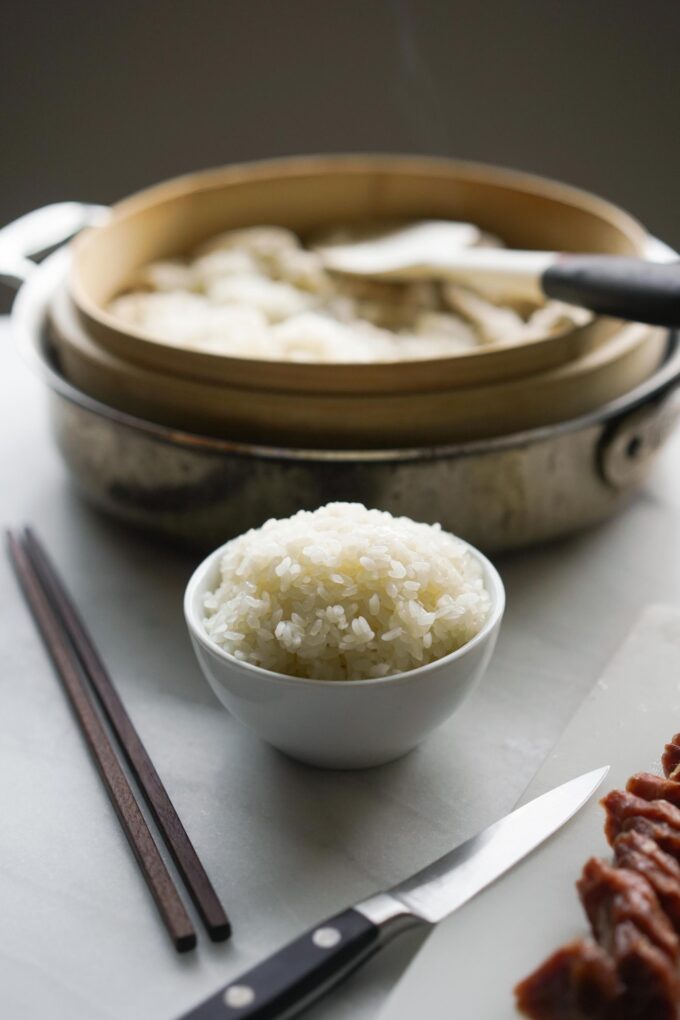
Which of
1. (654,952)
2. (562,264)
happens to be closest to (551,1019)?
(654,952)

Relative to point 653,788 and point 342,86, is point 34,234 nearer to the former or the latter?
point 653,788

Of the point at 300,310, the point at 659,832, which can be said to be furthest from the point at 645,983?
the point at 300,310

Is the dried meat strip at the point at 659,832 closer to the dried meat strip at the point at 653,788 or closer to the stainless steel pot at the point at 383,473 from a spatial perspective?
the dried meat strip at the point at 653,788

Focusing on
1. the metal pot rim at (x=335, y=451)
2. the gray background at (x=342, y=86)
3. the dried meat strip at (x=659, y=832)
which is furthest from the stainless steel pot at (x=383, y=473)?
the gray background at (x=342, y=86)

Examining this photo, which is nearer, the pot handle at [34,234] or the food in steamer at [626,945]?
the food in steamer at [626,945]

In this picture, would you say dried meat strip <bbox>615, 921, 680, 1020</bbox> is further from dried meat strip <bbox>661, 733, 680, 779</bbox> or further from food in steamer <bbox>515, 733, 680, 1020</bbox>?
dried meat strip <bbox>661, 733, 680, 779</bbox>

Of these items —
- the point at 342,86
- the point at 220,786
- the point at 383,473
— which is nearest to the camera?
the point at 220,786

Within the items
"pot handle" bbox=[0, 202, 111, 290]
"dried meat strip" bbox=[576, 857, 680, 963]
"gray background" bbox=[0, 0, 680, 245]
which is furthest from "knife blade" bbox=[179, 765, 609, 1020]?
"gray background" bbox=[0, 0, 680, 245]
